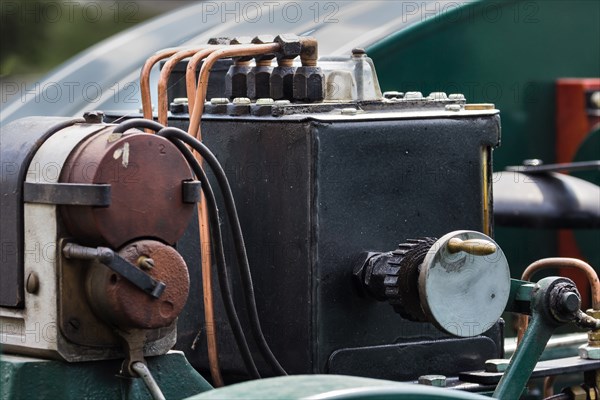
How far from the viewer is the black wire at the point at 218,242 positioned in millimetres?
2086

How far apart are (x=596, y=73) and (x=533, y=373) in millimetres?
1583

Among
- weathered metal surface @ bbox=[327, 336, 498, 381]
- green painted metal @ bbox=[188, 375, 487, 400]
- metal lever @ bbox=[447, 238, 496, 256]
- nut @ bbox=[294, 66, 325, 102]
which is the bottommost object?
weathered metal surface @ bbox=[327, 336, 498, 381]

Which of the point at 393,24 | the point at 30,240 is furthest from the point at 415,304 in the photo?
the point at 393,24

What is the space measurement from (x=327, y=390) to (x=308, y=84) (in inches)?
29.1

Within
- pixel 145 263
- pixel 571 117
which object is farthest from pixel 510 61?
pixel 145 263

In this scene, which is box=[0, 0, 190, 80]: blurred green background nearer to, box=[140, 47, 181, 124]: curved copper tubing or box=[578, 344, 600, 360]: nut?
box=[140, 47, 181, 124]: curved copper tubing

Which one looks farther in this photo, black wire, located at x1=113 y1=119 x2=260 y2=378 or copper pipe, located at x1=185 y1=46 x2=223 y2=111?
copper pipe, located at x1=185 y1=46 x2=223 y2=111

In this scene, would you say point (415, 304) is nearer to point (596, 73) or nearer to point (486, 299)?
point (486, 299)

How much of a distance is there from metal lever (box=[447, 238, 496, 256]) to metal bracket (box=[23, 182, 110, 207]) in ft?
1.78

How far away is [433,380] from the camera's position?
224 centimetres

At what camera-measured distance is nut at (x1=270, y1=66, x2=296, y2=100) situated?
236 centimetres

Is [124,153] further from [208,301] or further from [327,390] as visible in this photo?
[327,390]

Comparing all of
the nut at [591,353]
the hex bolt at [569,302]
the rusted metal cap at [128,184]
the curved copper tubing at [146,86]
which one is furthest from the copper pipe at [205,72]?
the nut at [591,353]

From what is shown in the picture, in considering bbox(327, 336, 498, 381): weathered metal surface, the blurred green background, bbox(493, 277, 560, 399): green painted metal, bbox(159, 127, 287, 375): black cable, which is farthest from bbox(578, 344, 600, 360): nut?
the blurred green background
